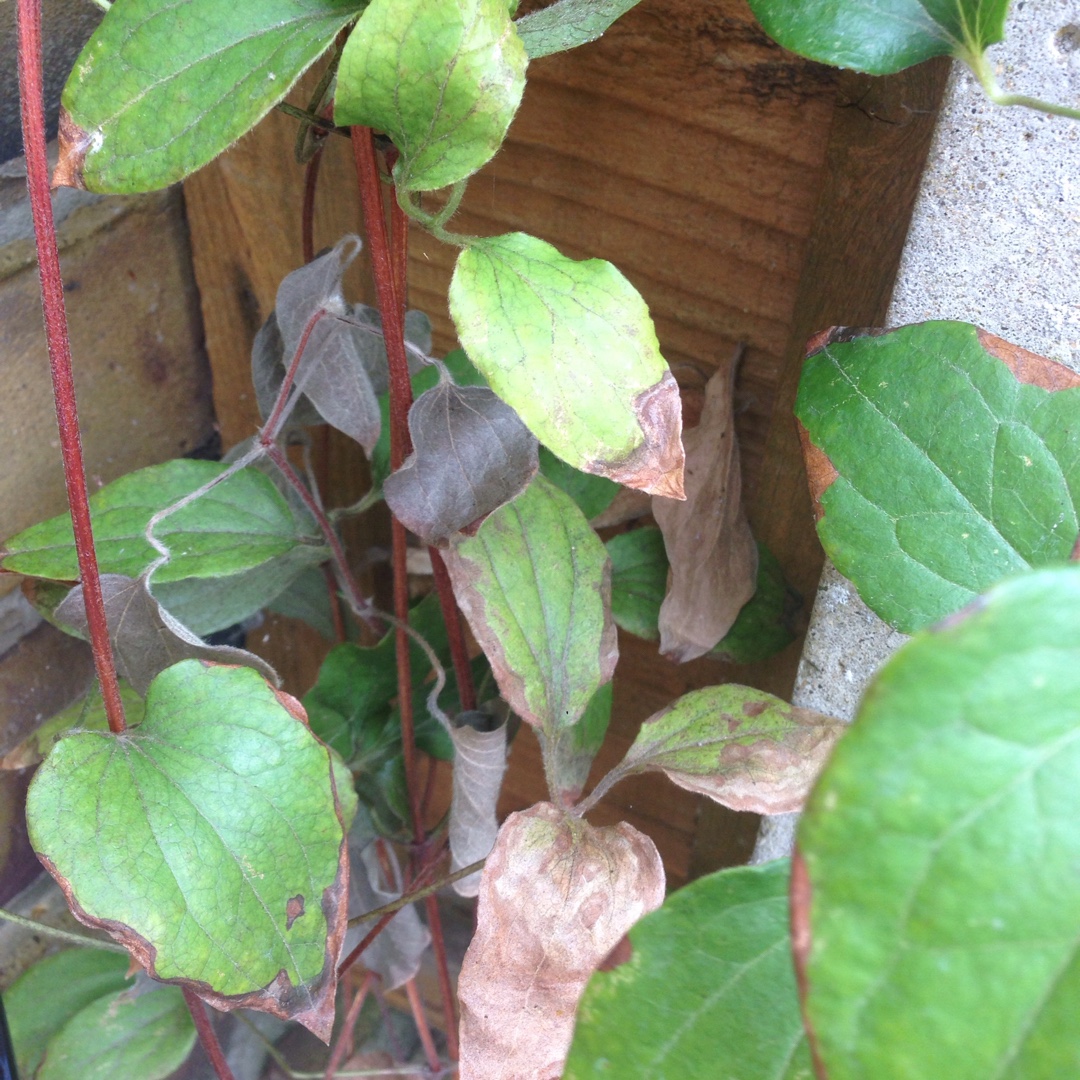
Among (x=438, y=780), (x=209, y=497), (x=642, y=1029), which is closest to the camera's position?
(x=642, y=1029)

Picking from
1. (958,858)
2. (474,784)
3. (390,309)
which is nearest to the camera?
(958,858)

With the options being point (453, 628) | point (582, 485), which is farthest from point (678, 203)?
point (453, 628)

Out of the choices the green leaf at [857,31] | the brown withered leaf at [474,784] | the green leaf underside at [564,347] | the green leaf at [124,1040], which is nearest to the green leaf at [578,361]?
the green leaf underside at [564,347]

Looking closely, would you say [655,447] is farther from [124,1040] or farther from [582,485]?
[124,1040]

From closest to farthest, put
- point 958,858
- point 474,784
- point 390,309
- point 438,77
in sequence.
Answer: point 958,858 → point 438,77 → point 390,309 → point 474,784

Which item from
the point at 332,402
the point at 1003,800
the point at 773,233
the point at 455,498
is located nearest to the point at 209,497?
the point at 332,402

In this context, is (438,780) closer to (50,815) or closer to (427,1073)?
(427,1073)

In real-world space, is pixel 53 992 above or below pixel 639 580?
below
